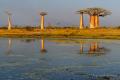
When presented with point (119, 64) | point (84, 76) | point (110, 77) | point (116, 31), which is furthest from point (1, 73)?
point (116, 31)

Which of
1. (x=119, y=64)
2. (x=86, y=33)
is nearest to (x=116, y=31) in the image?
(x=86, y=33)

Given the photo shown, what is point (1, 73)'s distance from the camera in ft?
56.1

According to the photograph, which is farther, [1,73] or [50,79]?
[1,73]

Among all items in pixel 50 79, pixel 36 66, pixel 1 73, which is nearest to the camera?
pixel 50 79

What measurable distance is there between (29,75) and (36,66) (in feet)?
11.3

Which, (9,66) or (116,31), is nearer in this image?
(9,66)

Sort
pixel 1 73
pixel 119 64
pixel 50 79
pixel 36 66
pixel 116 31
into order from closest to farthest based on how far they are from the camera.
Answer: pixel 50 79, pixel 1 73, pixel 36 66, pixel 119 64, pixel 116 31

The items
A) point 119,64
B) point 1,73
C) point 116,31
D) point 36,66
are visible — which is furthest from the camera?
point 116,31

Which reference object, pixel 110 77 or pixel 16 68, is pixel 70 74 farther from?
pixel 16 68

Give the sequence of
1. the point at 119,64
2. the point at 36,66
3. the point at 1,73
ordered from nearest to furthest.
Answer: the point at 1,73 < the point at 36,66 < the point at 119,64

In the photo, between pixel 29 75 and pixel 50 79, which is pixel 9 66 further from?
pixel 50 79

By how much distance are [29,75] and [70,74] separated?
2.00 meters

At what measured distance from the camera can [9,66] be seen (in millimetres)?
19828

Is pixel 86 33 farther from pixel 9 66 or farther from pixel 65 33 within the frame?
pixel 9 66
